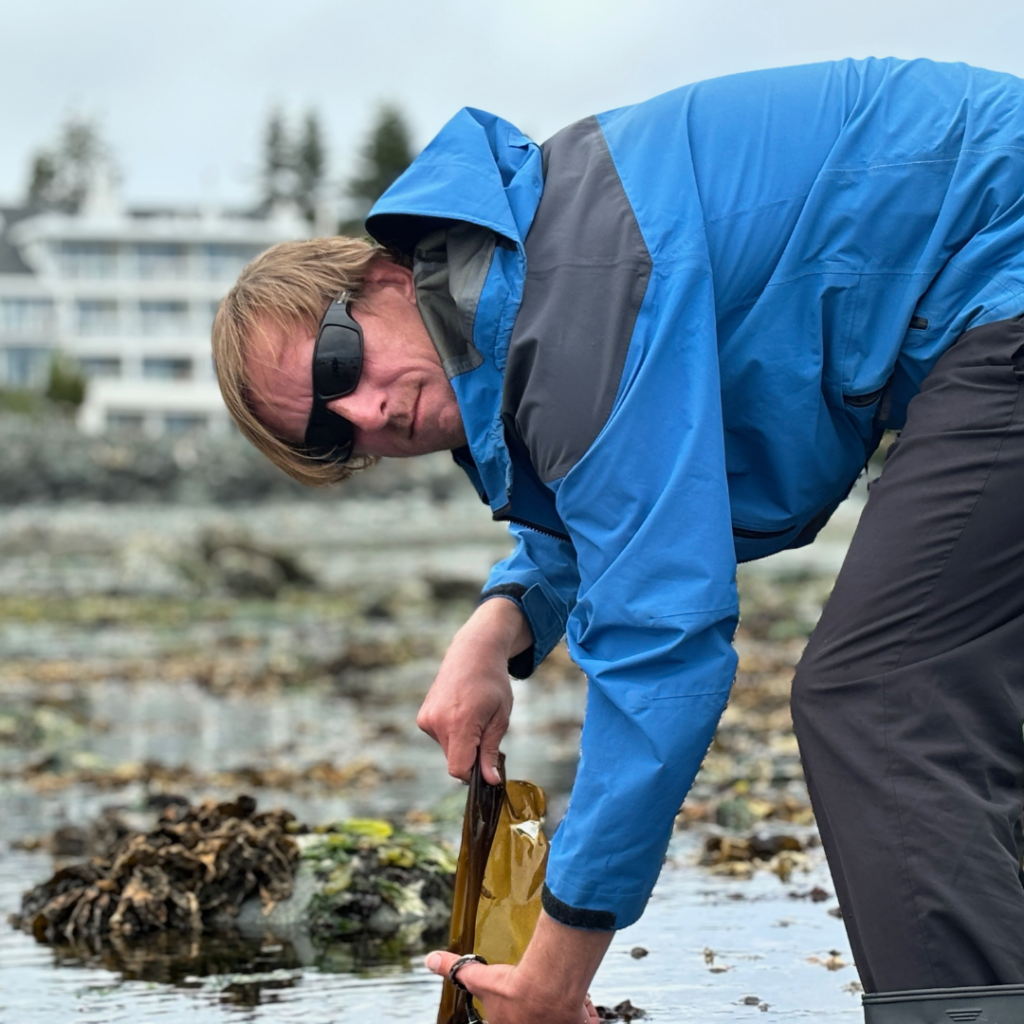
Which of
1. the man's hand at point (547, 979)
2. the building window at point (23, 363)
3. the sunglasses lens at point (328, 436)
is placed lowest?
the building window at point (23, 363)

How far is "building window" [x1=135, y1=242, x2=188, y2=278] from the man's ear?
83733mm

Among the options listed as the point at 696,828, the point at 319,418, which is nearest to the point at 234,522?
the point at 696,828

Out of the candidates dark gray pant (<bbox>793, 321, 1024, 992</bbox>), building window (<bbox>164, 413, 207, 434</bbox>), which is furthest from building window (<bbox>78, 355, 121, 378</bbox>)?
dark gray pant (<bbox>793, 321, 1024, 992</bbox>)

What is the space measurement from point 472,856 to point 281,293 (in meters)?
1.21

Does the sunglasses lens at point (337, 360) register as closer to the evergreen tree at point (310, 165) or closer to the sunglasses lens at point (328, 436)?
the sunglasses lens at point (328, 436)

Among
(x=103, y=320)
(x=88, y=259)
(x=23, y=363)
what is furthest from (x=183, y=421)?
(x=23, y=363)

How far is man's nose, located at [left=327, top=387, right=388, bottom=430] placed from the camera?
305cm

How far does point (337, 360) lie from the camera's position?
3.01 meters

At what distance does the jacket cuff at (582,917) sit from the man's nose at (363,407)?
93cm

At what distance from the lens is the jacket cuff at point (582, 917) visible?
269 cm

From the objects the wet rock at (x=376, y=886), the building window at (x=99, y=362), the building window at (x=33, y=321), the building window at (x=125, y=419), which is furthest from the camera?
the building window at (x=33, y=321)

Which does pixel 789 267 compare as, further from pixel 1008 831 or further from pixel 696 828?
pixel 696 828

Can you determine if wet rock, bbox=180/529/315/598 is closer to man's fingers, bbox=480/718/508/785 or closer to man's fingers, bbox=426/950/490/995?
man's fingers, bbox=480/718/508/785

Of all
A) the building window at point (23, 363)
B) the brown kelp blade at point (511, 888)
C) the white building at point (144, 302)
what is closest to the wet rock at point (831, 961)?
the brown kelp blade at point (511, 888)
